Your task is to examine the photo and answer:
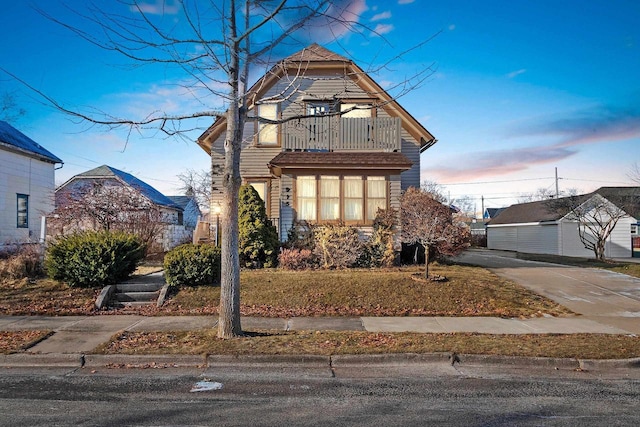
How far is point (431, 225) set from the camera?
13242 millimetres

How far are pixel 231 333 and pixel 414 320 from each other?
13.2ft

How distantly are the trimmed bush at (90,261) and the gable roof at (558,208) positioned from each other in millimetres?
27347

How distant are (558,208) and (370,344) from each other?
1085 inches

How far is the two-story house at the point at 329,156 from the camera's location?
15.8 m

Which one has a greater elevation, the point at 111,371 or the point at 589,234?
the point at 589,234

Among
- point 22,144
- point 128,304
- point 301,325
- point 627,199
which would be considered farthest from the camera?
point 627,199

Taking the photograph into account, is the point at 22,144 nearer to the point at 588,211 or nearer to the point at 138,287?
the point at 138,287

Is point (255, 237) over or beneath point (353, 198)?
beneath

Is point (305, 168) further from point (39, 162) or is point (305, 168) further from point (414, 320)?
point (39, 162)

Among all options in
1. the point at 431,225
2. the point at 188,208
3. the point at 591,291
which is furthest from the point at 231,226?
the point at 188,208

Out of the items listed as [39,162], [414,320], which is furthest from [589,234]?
[39,162]

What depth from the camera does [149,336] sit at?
294 inches

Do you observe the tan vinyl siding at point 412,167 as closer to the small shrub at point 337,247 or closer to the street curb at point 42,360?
the small shrub at point 337,247

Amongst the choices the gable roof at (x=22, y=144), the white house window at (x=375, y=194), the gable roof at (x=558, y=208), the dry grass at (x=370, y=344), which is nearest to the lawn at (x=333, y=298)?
the dry grass at (x=370, y=344)
